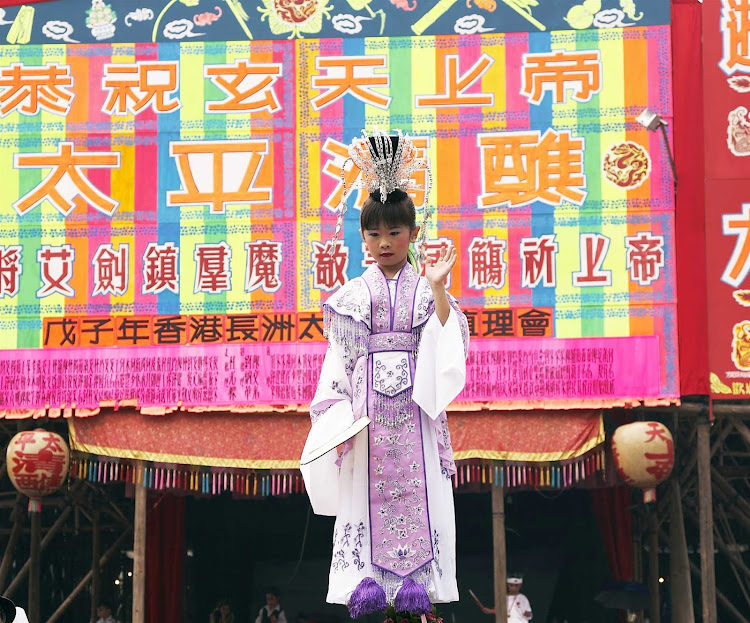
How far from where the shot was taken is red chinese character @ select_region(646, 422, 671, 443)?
1300 cm

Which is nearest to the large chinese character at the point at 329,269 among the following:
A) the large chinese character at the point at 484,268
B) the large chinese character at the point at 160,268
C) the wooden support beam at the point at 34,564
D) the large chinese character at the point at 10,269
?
the large chinese character at the point at 484,268

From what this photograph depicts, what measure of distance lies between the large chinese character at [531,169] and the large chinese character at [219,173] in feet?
6.73

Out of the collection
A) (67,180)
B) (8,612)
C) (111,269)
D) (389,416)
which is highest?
(67,180)

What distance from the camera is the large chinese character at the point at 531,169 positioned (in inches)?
526

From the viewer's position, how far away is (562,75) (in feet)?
44.2

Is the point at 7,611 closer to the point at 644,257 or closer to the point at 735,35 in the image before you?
the point at 644,257

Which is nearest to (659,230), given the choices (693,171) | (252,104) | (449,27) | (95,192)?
(693,171)

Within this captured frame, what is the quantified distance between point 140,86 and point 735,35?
18.2 feet

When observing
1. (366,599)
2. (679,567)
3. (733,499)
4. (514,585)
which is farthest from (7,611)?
(733,499)

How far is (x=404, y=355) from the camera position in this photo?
677 cm

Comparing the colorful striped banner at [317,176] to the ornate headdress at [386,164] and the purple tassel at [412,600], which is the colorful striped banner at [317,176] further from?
the purple tassel at [412,600]

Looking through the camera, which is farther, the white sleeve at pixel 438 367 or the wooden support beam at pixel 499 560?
the wooden support beam at pixel 499 560

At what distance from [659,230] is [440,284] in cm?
712

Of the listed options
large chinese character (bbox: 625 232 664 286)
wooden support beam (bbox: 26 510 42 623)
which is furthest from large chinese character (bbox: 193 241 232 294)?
large chinese character (bbox: 625 232 664 286)
